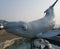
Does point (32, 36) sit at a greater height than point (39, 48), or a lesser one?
greater

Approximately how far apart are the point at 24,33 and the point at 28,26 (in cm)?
8

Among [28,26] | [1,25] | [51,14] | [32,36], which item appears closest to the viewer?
[1,25]

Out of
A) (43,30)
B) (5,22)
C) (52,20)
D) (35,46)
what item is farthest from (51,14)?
(5,22)

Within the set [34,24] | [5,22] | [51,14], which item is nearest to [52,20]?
[51,14]

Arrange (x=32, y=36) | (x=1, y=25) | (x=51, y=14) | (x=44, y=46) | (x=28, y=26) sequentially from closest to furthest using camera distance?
1. (x=1, y=25)
2. (x=28, y=26)
3. (x=32, y=36)
4. (x=51, y=14)
5. (x=44, y=46)

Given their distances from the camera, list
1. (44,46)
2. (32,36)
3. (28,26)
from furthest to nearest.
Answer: (44,46) < (32,36) < (28,26)

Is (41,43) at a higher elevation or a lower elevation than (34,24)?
lower

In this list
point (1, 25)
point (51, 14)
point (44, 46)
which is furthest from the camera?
point (44, 46)

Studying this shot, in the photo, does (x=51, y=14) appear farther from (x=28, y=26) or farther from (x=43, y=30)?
(x=28, y=26)

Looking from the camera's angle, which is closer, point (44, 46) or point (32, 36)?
point (32, 36)

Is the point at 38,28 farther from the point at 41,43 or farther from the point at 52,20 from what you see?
the point at 41,43

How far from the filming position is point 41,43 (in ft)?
6.23

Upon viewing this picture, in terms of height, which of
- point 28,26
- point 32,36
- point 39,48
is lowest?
point 39,48

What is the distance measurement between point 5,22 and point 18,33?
164 millimetres
